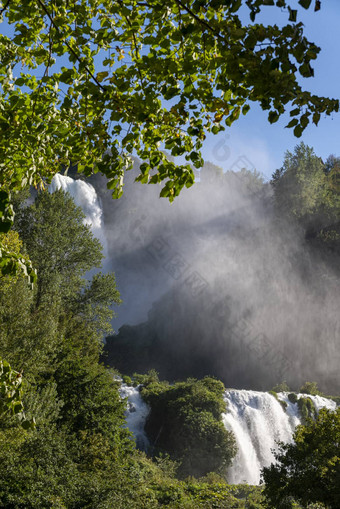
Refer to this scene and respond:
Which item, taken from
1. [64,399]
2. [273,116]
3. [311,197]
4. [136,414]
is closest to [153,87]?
[273,116]

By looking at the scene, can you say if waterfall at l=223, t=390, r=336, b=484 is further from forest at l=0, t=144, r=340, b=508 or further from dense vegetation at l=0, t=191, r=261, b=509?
dense vegetation at l=0, t=191, r=261, b=509

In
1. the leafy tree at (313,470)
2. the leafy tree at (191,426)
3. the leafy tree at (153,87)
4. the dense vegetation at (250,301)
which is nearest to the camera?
the leafy tree at (153,87)

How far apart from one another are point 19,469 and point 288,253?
152ft

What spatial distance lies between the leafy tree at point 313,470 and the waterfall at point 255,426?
42.4 ft

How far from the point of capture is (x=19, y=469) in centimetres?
866

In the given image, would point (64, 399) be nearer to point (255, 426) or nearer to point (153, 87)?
point (153, 87)

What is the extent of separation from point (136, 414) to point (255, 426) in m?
8.91

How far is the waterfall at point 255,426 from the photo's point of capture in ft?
78.9

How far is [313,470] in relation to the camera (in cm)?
1116

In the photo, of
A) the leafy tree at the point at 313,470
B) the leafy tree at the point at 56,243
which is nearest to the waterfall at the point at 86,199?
the leafy tree at the point at 56,243

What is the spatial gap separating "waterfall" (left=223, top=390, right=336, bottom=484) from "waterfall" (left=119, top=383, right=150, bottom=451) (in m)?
5.98

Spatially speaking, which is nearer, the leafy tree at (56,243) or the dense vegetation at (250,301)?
the leafy tree at (56,243)

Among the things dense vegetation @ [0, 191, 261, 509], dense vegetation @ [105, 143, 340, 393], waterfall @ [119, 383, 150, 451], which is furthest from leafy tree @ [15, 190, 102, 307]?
dense vegetation @ [105, 143, 340, 393]

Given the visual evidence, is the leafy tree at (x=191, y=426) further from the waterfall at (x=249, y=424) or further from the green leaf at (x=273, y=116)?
the green leaf at (x=273, y=116)
